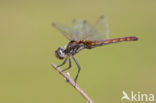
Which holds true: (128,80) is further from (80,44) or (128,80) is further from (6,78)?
(80,44)

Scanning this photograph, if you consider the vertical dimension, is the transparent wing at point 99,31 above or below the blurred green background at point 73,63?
above

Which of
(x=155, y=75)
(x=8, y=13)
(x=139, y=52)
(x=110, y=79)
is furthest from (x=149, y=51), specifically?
(x=8, y=13)

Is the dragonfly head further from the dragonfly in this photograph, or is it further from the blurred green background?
the blurred green background

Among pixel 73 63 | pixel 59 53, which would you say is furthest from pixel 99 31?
pixel 73 63

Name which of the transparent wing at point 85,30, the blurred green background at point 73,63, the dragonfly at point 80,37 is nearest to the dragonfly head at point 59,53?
the dragonfly at point 80,37

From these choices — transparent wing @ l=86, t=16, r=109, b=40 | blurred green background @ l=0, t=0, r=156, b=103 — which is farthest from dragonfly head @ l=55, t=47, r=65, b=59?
blurred green background @ l=0, t=0, r=156, b=103

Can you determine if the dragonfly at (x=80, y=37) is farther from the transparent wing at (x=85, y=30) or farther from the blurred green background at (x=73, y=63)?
the blurred green background at (x=73, y=63)

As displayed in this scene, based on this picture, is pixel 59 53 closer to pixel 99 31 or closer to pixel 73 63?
pixel 99 31
